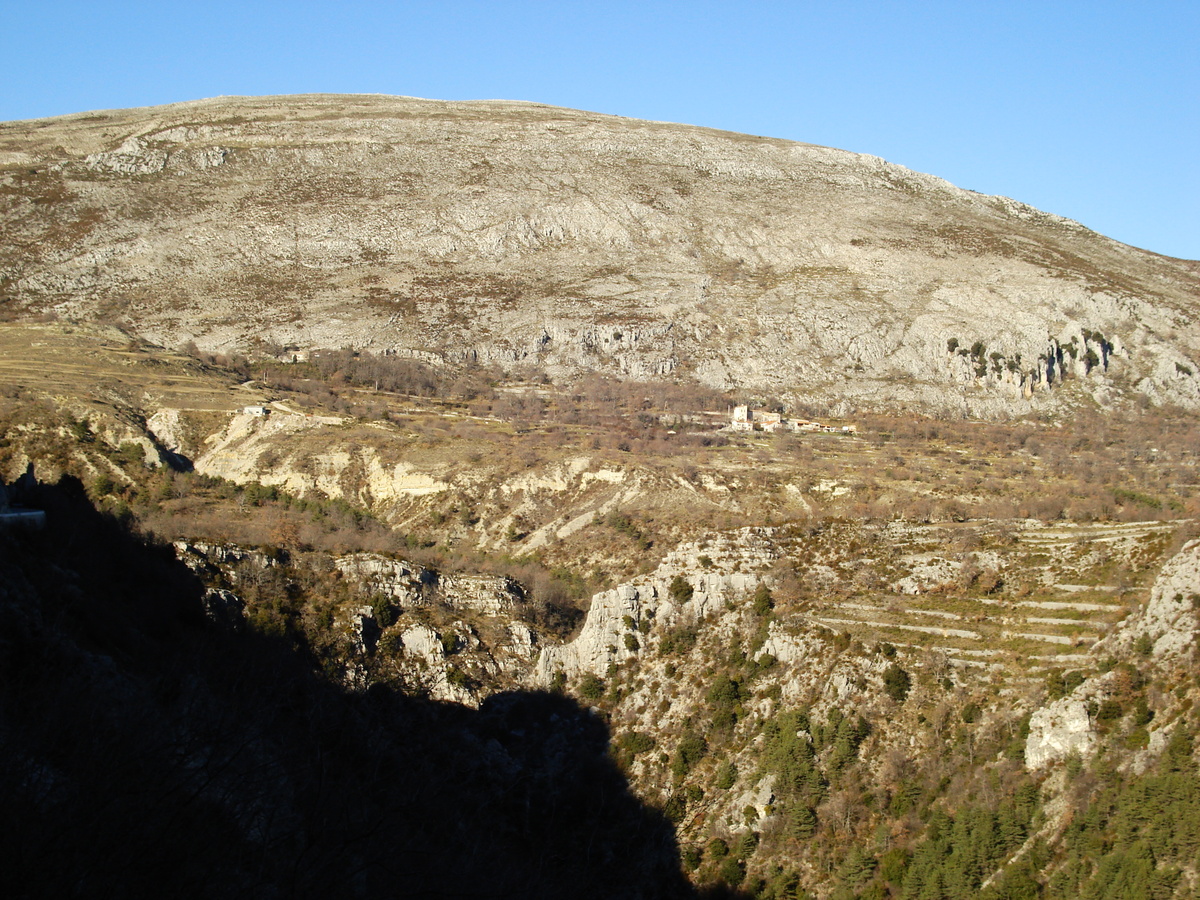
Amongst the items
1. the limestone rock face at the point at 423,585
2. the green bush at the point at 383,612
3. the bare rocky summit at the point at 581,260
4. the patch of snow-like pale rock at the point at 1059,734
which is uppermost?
the bare rocky summit at the point at 581,260

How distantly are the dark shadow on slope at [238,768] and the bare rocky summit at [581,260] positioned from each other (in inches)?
2077

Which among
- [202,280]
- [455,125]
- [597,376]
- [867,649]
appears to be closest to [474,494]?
[867,649]

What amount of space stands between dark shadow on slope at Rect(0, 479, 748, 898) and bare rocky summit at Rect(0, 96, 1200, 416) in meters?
52.8

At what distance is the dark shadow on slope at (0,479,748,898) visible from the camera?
41.2 feet

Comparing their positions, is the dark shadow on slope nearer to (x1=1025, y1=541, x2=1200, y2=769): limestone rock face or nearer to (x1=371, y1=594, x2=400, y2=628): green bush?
(x1=371, y1=594, x2=400, y2=628): green bush

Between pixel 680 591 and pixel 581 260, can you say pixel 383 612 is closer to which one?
pixel 680 591

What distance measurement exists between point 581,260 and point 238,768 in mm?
91539

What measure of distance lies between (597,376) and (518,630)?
5170 cm

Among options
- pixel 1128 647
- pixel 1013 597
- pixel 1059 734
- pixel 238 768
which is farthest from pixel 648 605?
pixel 238 768

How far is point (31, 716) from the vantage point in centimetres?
1529

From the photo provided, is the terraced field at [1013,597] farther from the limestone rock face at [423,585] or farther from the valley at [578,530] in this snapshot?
the limestone rock face at [423,585]

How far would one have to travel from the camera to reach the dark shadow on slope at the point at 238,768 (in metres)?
12.6

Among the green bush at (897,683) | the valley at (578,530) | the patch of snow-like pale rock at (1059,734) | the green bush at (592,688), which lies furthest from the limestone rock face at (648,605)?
the patch of snow-like pale rock at (1059,734)

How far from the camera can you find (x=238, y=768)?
1862cm
